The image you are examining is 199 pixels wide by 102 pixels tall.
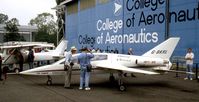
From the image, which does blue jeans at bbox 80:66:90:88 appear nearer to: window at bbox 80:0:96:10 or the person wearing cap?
the person wearing cap

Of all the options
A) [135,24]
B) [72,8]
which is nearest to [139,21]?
[135,24]

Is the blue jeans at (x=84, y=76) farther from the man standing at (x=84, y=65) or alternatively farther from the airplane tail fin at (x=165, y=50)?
the airplane tail fin at (x=165, y=50)

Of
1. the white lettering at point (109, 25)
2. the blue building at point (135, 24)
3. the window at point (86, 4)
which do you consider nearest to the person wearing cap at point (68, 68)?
the blue building at point (135, 24)

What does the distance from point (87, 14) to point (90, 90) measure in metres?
31.3

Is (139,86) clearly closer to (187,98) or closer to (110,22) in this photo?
(187,98)

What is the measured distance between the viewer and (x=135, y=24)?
33.1 m

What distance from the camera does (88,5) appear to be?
44.8m

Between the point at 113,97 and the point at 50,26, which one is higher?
the point at 50,26

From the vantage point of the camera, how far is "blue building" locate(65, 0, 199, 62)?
26328mm

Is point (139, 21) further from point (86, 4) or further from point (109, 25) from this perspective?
point (86, 4)

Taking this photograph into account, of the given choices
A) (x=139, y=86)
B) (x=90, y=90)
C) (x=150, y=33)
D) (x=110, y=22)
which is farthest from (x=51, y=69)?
(x=110, y=22)

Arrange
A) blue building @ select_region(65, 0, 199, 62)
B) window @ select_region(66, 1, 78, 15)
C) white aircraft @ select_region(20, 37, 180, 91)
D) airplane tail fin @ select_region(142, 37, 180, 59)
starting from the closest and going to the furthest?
1. white aircraft @ select_region(20, 37, 180, 91)
2. airplane tail fin @ select_region(142, 37, 180, 59)
3. blue building @ select_region(65, 0, 199, 62)
4. window @ select_region(66, 1, 78, 15)

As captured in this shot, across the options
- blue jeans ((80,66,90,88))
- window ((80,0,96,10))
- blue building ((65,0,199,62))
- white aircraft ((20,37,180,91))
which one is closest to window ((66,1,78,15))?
blue building ((65,0,199,62))

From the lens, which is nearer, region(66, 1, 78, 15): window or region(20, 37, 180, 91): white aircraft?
region(20, 37, 180, 91): white aircraft
